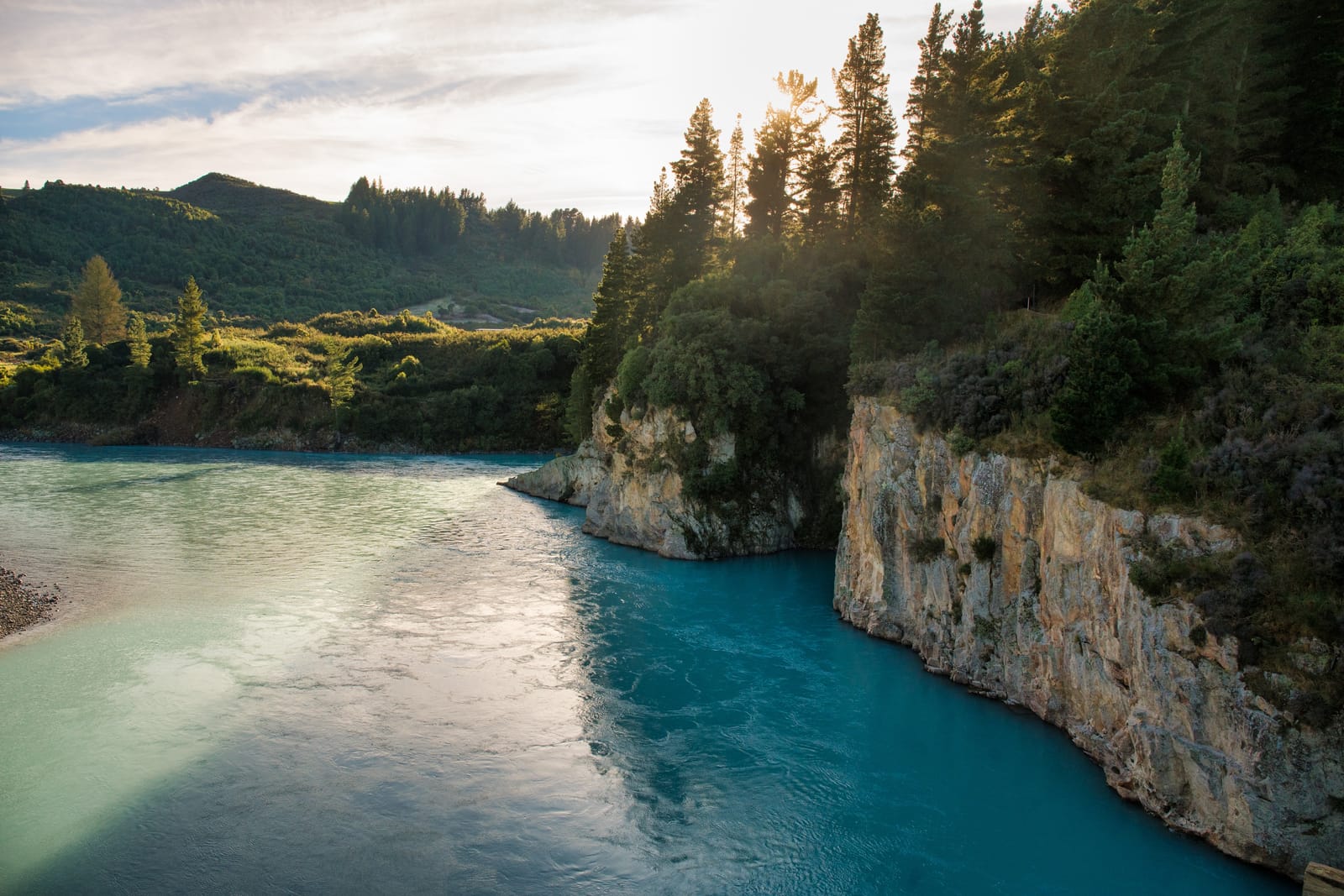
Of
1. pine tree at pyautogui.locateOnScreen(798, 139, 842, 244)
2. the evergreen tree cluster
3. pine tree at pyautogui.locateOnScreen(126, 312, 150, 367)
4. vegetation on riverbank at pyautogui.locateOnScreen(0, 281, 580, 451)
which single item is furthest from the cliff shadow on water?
the evergreen tree cluster

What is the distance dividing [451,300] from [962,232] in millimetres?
120049

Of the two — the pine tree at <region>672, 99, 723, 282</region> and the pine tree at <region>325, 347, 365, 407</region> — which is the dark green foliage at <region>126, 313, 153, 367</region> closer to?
the pine tree at <region>325, 347, 365, 407</region>

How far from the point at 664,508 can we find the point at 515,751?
18.6m

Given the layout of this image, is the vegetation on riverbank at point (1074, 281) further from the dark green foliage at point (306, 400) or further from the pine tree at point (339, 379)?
the pine tree at point (339, 379)

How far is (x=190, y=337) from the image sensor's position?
81.2 metres

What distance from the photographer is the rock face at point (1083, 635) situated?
39.6 feet

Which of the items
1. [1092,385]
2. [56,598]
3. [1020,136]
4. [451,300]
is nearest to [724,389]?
[1020,136]

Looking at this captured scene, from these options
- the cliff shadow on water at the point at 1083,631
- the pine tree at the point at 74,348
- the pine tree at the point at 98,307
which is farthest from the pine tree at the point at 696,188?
the pine tree at the point at 98,307

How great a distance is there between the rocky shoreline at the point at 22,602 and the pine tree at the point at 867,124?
120ft

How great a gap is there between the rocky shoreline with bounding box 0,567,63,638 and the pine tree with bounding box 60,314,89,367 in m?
64.5

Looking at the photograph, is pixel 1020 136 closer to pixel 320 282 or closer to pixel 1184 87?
pixel 1184 87

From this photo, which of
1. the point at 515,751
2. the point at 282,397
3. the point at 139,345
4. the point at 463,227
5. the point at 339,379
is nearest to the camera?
the point at 515,751

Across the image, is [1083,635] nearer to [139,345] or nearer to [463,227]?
[139,345]

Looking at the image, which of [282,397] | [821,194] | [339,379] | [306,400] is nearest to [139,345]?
[282,397]
